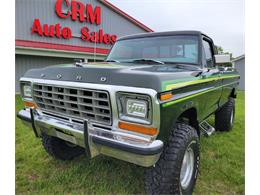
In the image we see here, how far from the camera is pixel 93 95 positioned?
198cm

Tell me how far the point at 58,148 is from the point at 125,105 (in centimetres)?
182

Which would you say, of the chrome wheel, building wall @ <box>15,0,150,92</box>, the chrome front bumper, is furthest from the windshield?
building wall @ <box>15,0,150,92</box>

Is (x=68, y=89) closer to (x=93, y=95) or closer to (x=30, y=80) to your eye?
(x=93, y=95)

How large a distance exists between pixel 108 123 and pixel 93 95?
0.30 metres

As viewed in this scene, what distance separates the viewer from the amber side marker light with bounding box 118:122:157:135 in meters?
1.77

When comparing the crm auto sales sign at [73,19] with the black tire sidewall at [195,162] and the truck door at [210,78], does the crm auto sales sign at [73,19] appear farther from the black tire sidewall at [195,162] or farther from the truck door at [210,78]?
the black tire sidewall at [195,162]

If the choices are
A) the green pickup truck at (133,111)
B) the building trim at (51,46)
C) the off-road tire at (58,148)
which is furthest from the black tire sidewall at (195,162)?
the building trim at (51,46)

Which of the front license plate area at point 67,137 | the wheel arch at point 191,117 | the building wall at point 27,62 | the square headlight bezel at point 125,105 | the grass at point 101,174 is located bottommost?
the grass at point 101,174

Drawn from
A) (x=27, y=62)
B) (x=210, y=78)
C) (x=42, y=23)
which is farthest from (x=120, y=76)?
(x=42, y=23)

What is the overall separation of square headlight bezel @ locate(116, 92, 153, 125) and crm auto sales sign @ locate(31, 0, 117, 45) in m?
9.86

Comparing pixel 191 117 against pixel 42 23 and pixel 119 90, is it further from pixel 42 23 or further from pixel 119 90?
pixel 42 23

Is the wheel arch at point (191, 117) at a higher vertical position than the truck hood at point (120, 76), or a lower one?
lower

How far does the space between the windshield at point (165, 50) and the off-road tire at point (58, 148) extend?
61.9 inches

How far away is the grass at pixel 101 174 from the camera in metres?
2.55
